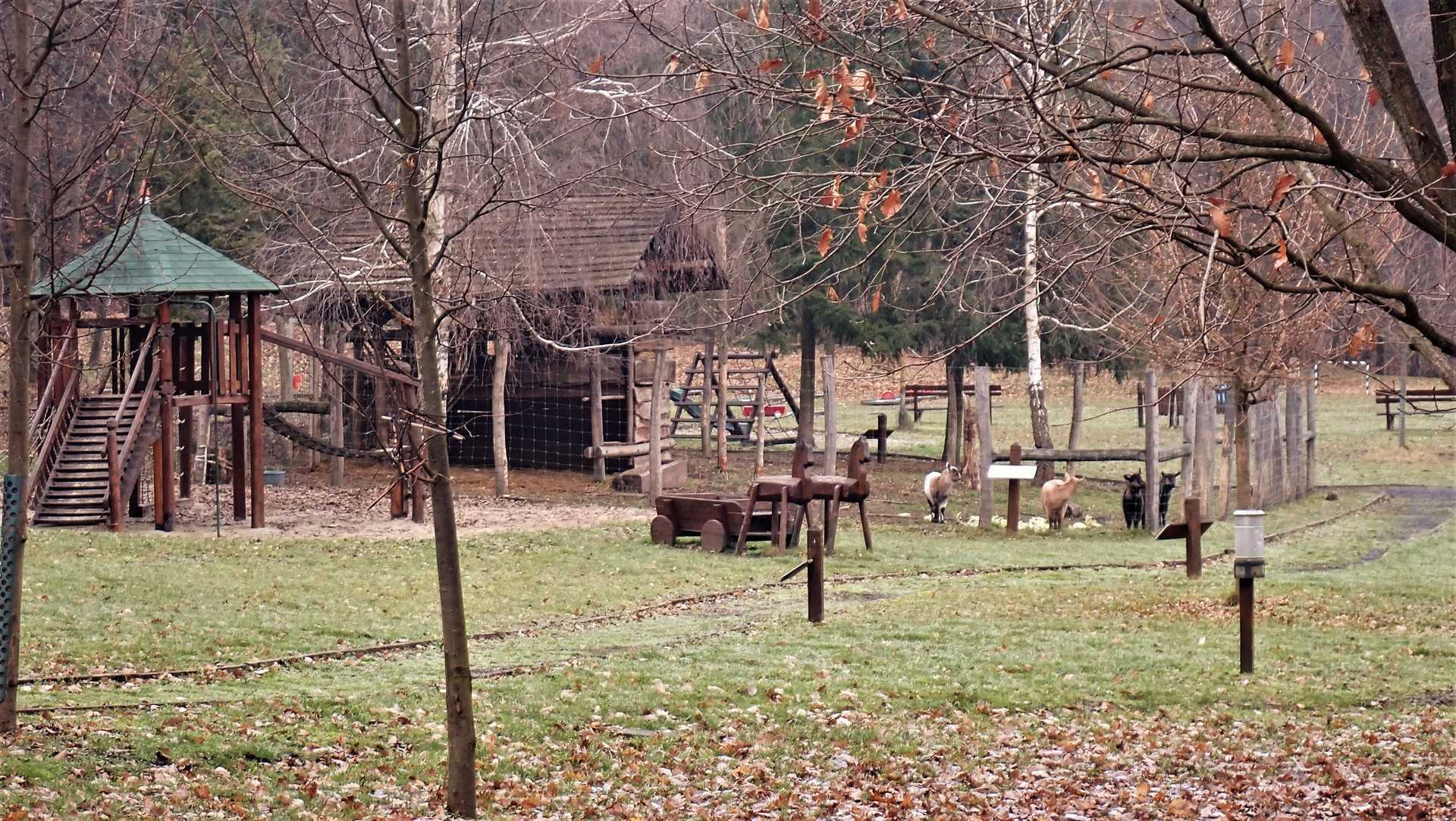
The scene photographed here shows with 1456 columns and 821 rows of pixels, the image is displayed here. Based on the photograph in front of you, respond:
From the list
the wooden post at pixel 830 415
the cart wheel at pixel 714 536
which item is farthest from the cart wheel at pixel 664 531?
the wooden post at pixel 830 415

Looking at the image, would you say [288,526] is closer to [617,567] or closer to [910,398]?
[617,567]

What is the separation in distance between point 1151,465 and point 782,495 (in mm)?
6998

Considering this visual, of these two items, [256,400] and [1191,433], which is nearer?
[256,400]

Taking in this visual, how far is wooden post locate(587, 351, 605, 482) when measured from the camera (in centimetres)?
2889

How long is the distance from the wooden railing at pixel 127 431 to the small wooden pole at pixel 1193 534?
42.8ft

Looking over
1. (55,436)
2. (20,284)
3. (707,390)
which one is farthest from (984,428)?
(20,284)

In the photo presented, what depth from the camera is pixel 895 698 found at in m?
10.4

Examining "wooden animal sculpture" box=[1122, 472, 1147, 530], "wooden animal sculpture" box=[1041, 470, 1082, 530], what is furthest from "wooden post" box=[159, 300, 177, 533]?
"wooden animal sculpture" box=[1122, 472, 1147, 530]

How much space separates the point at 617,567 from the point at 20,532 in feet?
34.7

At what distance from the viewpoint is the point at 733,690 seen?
10.5m

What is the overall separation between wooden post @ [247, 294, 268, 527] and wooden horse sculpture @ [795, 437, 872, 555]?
806 centimetres

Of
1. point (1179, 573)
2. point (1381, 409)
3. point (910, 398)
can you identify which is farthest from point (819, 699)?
point (1381, 409)

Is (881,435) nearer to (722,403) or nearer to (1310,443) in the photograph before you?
(722,403)

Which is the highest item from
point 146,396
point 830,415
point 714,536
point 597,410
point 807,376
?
point 807,376
